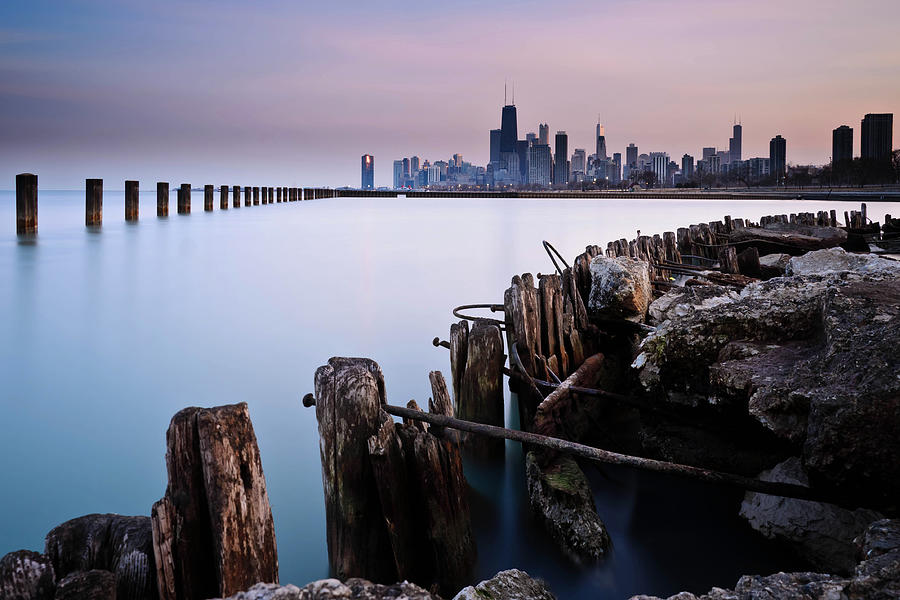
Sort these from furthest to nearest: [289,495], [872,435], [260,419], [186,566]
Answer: [260,419]
[289,495]
[872,435]
[186,566]

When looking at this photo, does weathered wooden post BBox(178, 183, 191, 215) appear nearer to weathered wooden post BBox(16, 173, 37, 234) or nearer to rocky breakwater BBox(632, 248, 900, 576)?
weathered wooden post BBox(16, 173, 37, 234)

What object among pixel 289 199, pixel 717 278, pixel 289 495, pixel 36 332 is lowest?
pixel 289 495

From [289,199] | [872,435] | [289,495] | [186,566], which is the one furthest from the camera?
[289,199]

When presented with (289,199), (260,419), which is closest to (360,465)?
(260,419)

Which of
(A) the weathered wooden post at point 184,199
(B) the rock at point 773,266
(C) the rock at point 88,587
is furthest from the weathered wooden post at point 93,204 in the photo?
(C) the rock at point 88,587

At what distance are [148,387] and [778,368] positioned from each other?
5.16 m

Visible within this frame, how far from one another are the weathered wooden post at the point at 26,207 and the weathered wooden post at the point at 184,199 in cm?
1631

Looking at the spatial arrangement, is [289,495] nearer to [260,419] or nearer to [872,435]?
[260,419]

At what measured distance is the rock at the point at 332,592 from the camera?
133 cm

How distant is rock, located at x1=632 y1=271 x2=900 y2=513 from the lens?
2.14m

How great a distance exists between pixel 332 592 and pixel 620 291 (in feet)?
13.8

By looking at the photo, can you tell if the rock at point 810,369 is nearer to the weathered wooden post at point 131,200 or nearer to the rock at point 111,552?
the rock at point 111,552

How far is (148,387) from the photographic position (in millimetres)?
5680

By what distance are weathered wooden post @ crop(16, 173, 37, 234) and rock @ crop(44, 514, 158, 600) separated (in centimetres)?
1866
